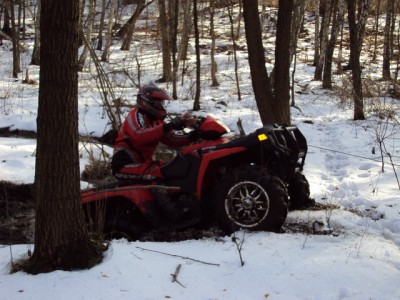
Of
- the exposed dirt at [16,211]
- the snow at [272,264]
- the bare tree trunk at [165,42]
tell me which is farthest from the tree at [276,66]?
the bare tree trunk at [165,42]

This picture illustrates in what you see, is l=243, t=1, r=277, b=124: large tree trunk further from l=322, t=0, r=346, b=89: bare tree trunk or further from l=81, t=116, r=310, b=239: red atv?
l=322, t=0, r=346, b=89: bare tree trunk

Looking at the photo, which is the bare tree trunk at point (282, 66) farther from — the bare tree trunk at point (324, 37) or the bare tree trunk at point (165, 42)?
the bare tree trunk at point (324, 37)

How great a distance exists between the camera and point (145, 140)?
16.5 feet

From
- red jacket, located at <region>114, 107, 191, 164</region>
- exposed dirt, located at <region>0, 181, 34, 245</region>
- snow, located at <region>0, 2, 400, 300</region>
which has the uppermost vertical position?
red jacket, located at <region>114, 107, 191, 164</region>

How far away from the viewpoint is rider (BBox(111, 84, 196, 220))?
16.0 ft

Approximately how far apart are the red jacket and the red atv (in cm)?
36

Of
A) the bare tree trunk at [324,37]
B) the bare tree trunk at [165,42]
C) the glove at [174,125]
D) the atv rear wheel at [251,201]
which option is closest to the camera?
the atv rear wheel at [251,201]

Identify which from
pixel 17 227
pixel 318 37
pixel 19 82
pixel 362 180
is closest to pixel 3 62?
pixel 19 82

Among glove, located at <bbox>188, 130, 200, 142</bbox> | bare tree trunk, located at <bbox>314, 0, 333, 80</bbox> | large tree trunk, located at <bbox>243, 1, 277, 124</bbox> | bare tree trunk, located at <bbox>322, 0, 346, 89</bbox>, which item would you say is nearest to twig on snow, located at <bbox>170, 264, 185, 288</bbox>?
glove, located at <bbox>188, 130, 200, 142</bbox>

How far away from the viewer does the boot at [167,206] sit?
481 centimetres

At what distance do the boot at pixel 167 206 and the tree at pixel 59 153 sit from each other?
131cm

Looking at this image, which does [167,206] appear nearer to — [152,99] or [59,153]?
[152,99]

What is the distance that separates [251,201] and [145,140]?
1.40 m

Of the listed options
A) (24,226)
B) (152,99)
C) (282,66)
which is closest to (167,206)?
(152,99)
